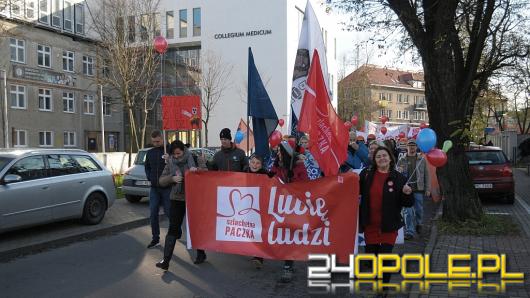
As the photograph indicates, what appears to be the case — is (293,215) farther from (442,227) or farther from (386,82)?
(386,82)

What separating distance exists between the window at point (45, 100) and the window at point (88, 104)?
3845 millimetres

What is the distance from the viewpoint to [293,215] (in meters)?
6.25

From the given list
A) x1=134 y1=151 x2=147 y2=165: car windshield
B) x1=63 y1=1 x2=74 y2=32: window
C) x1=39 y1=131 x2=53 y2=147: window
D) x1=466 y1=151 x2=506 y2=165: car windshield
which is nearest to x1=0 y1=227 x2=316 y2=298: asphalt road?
x1=134 y1=151 x2=147 y2=165: car windshield

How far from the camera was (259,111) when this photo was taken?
747 centimetres

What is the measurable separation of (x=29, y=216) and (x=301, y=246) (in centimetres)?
525

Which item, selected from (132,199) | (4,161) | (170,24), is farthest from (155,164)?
(170,24)

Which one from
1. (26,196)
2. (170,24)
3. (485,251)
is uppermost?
(170,24)

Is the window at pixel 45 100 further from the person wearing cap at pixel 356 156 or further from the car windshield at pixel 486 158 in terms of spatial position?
the person wearing cap at pixel 356 156

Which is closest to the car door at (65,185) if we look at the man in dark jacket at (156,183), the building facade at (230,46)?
the man in dark jacket at (156,183)

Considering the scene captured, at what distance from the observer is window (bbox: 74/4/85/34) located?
42.2m

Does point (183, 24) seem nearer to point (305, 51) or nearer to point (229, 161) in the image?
point (305, 51)

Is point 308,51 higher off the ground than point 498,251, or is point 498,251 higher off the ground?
point 308,51

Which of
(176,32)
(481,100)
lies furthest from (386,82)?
(481,100)

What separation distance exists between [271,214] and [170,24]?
141 feet
